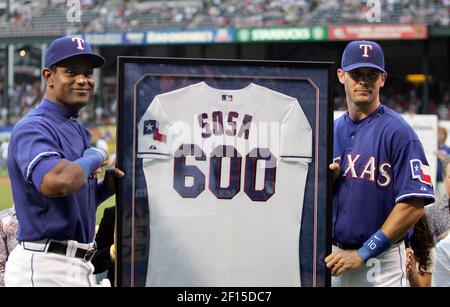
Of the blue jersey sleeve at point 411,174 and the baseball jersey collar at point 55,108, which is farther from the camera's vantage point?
the blue jersey sleeve at point 411,174

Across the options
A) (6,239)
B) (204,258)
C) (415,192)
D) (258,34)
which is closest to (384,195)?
(415,192)

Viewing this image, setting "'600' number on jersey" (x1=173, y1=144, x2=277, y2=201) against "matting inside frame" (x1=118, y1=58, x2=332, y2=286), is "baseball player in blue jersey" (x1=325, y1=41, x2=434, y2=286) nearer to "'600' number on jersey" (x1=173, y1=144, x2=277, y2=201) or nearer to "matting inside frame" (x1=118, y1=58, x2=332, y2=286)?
"matting inside frame" (x1=118, y1=58, x2=332, y2=286)

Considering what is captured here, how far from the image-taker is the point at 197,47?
102 feet

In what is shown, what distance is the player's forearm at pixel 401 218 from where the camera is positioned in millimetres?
3793

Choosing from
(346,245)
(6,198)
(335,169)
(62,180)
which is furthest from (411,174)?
(6,198)

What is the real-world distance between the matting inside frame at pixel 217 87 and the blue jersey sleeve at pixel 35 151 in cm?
32

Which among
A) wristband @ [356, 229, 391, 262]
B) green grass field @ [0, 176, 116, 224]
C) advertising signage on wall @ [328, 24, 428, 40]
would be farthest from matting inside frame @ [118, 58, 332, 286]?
advertising signage on wall @ [328, 24, 428, 40]

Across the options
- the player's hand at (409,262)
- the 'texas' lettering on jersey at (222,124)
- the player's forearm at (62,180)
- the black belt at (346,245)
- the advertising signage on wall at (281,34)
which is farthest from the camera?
the advertising signage on wall at (281,34)

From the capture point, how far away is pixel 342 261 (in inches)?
146

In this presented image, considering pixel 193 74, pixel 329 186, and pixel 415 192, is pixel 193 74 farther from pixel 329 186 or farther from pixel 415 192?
pixel 415 192

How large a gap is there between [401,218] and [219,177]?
2.73 ft

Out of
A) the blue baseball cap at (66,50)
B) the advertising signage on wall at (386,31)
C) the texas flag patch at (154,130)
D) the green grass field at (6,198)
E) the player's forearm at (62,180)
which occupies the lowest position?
the green grass field at (6,198)

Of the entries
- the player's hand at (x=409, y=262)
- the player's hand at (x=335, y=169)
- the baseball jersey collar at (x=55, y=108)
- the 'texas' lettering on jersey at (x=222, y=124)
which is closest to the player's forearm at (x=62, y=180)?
the baseball jersey collar at (x=55, y=108)

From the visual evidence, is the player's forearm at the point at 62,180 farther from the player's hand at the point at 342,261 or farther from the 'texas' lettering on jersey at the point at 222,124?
the player's hand at the point at 342,261
